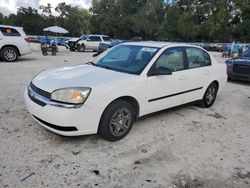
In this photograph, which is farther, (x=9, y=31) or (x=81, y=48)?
(x=81, y=48)

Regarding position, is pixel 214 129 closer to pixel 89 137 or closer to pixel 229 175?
pixel 229 175

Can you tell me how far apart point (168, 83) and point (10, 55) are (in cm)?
977

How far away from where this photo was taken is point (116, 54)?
466cm

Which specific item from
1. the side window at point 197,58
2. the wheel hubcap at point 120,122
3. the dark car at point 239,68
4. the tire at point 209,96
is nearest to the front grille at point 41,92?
the wheel hubcap at point 120,122

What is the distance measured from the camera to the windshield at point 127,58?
159 inches

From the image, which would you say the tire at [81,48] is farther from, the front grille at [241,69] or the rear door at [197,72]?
the rear door at [197,72]

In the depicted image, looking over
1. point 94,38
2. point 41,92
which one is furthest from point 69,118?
point 94,38

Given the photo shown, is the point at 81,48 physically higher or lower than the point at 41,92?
higher

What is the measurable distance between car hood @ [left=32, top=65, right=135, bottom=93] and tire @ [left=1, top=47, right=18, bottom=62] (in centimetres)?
863

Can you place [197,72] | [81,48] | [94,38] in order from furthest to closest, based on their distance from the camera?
[94,38] → [81,48] → [197,72]

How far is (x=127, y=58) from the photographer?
4.41m

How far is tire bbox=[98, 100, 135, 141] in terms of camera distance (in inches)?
134

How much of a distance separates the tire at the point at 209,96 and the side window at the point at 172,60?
1.17m

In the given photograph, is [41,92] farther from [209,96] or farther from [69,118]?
[209,96]
